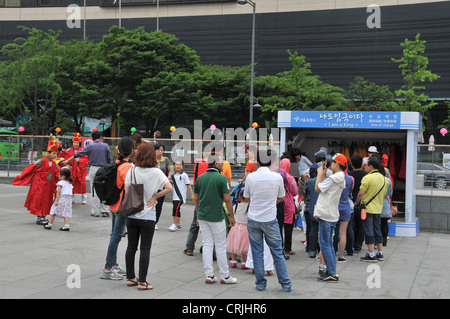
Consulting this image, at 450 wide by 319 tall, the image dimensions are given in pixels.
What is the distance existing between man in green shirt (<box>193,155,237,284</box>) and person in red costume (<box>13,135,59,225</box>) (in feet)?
15.8

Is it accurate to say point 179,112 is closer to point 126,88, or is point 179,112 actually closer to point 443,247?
point 126,88

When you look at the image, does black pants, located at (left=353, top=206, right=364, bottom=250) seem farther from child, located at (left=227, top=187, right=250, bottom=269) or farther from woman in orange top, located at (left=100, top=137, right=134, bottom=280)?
woman in orange top, located at (left=100, top=137, right=134, bottom=280)

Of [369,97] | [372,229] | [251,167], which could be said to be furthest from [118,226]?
[369,97]

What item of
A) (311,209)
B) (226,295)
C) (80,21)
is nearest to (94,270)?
(226,295)

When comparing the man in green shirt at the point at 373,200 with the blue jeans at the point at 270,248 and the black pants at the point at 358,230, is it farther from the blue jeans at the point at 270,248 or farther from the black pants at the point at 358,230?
the blue jeans at the point at 270,248

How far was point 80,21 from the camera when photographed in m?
52.6

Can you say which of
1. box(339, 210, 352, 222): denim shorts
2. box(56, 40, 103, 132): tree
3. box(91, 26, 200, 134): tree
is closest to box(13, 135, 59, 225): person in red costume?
box(339, 210, 352, 222): denim shorts

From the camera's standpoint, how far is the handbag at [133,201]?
5570 millimetres

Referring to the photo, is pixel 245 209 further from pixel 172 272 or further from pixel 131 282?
pixel 131 282

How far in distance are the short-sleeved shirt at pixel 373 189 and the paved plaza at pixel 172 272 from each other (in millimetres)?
903

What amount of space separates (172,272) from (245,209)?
1334 mm

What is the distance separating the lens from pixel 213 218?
617cm

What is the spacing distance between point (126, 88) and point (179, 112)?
409 centimetres

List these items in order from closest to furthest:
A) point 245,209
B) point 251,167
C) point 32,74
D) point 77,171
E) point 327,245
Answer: point 327,245 < point 245,209 < point 251,167 < point 77,171 < point 32,74
